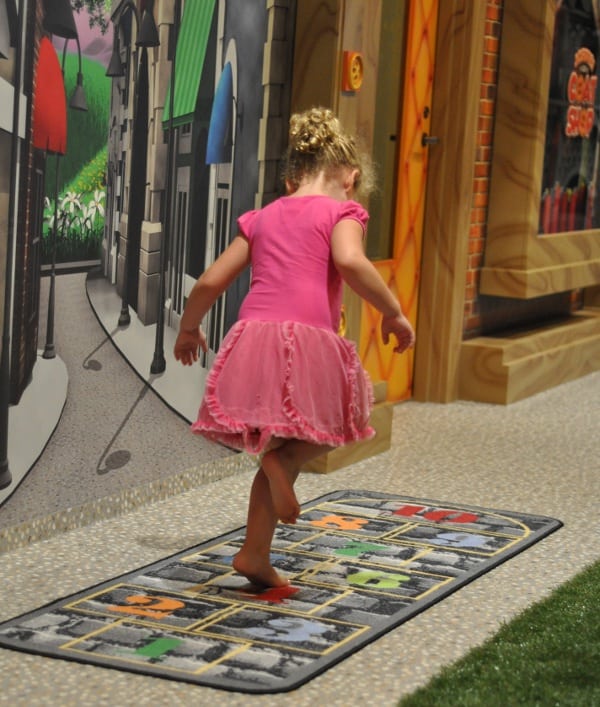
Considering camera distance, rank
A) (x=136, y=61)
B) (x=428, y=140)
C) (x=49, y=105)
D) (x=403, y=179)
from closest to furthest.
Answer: (x=49, y=105)
(x=136, y=61)
(x=403, y=179)
(x=428, y=140)

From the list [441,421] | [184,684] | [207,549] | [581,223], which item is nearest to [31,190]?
[207,549]

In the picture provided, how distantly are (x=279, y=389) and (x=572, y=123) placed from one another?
5014 millimetres

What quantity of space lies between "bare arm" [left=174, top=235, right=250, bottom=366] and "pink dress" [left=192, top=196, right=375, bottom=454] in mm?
39

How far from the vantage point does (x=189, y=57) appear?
4902mm

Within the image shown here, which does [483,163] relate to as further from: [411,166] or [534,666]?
[534,666]

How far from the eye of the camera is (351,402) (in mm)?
3781

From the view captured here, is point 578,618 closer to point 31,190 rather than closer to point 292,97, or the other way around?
point 31,190

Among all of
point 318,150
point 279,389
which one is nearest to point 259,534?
point 279,389

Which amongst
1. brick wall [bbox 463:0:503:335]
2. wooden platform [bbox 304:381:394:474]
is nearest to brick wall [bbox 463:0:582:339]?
brick wall [bbox 463:0:503:335]

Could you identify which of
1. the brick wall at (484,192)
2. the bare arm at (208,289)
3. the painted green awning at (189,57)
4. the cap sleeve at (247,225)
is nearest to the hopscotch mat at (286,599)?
the bare arm at (208,289)

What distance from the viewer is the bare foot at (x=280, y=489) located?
3688 mm

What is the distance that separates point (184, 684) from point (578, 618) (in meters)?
1.12

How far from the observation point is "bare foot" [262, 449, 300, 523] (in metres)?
3.69

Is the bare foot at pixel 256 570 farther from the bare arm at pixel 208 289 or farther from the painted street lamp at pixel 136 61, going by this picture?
the painted street lamp at pixel 136 61
